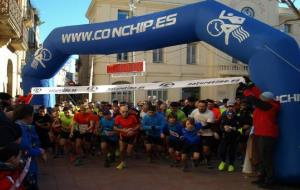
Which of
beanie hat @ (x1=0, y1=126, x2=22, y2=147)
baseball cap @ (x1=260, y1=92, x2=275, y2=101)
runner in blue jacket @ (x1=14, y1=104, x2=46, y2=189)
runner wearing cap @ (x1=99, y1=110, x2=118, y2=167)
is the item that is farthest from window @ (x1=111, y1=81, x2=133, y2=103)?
beanie hat @ (x1=0, y1=126, x2=22, y2=147)

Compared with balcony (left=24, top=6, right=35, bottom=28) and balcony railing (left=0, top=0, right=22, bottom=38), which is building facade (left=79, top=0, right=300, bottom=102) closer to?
balcony (left=24, top=6, right=35, bottom=28)

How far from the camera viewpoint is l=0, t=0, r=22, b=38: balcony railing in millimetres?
17875

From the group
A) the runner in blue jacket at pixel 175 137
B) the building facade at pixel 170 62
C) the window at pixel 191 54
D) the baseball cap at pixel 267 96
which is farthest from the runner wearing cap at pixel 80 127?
the window at pixel 191 54

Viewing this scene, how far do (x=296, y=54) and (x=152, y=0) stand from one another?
93.0 feet

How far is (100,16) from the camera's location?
→ 35062 mm

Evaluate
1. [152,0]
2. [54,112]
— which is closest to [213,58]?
[152,0]

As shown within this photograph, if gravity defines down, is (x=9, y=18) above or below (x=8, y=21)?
above

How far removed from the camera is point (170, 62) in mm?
36281

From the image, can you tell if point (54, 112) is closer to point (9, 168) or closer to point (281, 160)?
point (281, 160)

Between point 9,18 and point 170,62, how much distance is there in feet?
63.9

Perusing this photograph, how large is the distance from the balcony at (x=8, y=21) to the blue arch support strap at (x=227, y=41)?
6.00m

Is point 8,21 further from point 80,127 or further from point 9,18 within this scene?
point 80,127

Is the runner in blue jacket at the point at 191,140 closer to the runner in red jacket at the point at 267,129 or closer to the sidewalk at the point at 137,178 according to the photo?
the sidewalk at the point at 137,178

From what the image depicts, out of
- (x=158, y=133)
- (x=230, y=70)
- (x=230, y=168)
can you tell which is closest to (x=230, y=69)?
(x=230, y=70)
